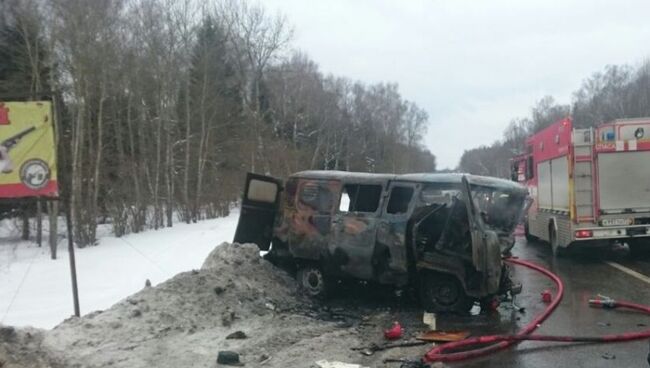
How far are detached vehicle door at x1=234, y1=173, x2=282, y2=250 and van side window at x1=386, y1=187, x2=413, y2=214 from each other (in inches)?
93.7

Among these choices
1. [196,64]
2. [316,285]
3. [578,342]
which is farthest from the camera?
[196,64]

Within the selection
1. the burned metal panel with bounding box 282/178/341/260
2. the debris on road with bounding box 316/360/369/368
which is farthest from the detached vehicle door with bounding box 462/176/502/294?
the debris on road with bounding box 316/360/369/368

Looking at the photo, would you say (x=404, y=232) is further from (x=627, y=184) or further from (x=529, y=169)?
(x=529, y=169)

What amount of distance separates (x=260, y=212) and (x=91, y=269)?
10196 mm

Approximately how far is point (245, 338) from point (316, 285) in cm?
283

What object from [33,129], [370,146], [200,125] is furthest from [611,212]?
[370,146]

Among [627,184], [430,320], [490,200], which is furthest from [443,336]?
[627,184]

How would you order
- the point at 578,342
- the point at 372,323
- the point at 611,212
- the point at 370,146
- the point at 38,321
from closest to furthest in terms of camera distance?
1. the point at 578,342
2. the point at 372,323
3. the point at 38,321
4. the point at 611,212
5. the point at 370,146

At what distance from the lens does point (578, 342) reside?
7254mm

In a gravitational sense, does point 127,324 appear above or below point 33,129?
below

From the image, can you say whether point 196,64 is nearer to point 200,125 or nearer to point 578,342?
point 200,125

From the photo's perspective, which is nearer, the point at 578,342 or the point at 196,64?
the point at 578,342

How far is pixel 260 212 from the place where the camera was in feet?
36.3

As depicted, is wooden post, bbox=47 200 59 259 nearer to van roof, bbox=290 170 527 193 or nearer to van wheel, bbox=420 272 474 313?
van roof, bbox=290 170 527 193
